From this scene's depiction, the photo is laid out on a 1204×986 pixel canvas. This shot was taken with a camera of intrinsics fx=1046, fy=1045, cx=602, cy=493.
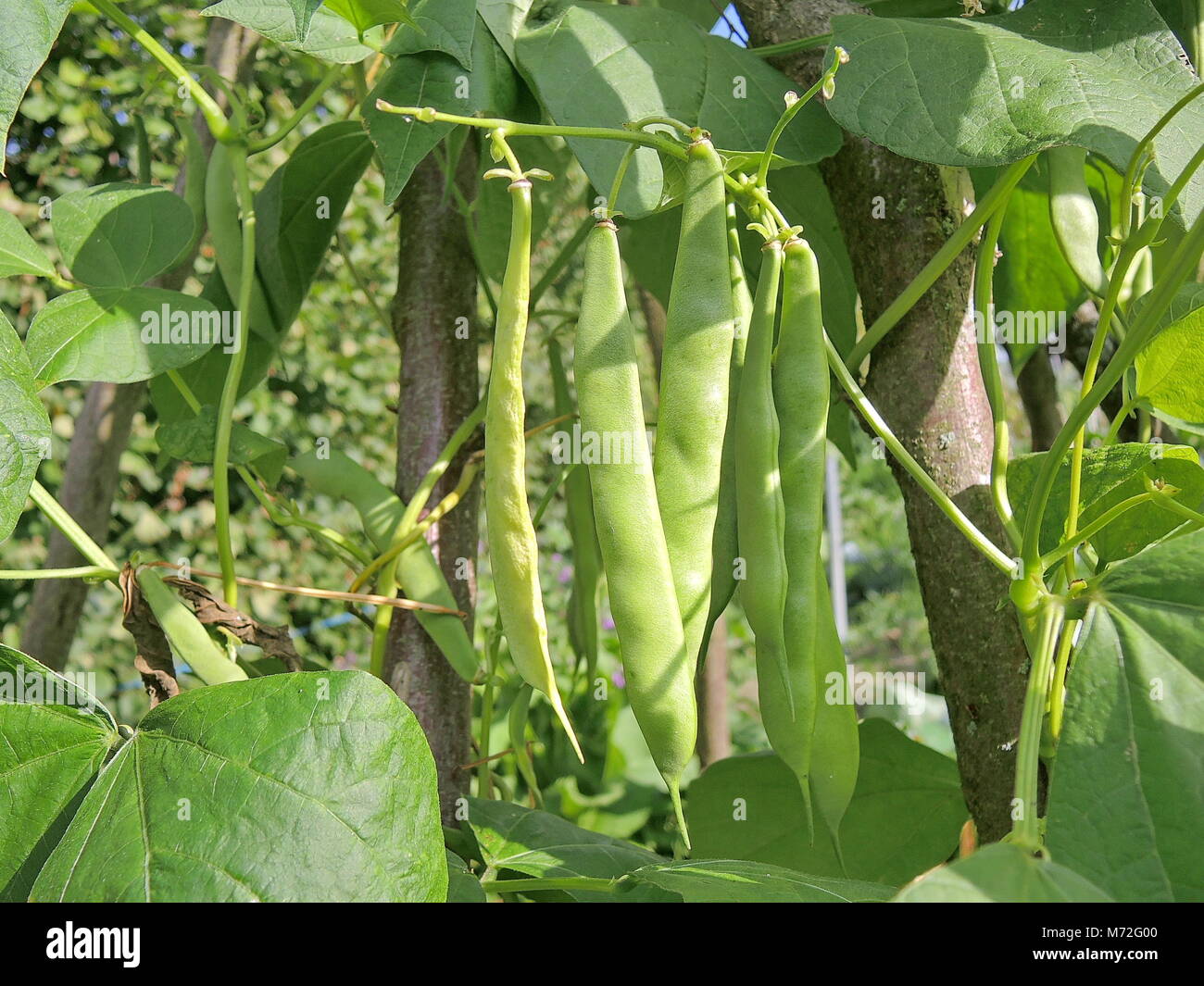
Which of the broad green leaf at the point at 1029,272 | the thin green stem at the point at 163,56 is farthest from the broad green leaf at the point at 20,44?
the broad green leaf at the point at 1029,272

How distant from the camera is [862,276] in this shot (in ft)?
2.39

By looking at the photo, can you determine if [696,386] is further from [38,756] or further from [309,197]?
[309,197]

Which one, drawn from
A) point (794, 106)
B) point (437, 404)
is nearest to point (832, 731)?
point (794, 106)

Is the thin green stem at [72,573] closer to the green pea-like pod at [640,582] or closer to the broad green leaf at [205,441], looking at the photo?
the broad green leaf at [205,441]

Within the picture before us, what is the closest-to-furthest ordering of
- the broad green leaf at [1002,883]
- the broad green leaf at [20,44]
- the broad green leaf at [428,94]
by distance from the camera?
1. the broad green leaf at [1002,883]
2. the broad green leaf at [20,44]
3. the broad green leaf at [428,94]

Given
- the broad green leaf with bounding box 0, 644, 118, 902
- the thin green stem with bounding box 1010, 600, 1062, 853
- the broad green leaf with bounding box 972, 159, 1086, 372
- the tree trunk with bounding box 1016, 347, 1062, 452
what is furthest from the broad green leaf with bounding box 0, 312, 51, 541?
the tree trunk with bounding box 1016, 347, 1062, 452

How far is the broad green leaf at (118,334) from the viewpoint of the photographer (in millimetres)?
655

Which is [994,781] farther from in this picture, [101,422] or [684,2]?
[101,422]

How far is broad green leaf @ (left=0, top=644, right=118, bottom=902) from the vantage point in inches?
20.9

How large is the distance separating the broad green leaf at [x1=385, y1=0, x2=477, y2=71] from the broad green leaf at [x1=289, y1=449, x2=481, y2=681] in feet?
1.06

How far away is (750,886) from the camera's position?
51cm

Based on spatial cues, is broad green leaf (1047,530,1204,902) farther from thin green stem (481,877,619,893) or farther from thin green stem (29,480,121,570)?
thin green stem (29,480,121,570)

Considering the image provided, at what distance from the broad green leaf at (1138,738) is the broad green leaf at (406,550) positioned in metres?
0.45

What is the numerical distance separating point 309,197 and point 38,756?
51 cm
